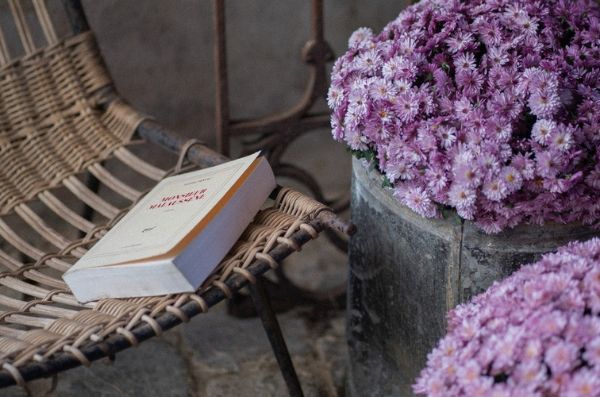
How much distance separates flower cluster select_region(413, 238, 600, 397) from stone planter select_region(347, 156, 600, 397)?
0.16m

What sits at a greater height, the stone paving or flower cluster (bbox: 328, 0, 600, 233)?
flower cluster (bbox: 328, 0, 600, 233)

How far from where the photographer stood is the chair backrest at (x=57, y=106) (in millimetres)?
1354

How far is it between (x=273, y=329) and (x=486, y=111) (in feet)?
1.76

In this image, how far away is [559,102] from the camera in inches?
33.5

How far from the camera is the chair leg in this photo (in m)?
1.11

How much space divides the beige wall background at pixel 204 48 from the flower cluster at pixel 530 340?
139 centimetres

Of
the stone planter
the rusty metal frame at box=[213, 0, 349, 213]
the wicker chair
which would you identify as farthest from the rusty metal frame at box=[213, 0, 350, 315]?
the stone planter

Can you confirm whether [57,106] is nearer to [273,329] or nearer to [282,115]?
[282,115]

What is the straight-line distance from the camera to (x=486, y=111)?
0.88 meters

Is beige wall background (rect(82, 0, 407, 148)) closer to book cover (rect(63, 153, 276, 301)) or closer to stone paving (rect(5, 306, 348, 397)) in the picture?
stone paving (rect(5, 306, 348, 397))

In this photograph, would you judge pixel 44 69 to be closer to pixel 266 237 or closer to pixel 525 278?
pixel 266 237

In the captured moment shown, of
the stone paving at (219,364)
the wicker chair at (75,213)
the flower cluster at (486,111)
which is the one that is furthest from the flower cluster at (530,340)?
the stone paving at (219,364)

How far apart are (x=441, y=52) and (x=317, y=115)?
22.8 inches

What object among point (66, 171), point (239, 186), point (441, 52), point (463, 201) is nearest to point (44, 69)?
point (66, 171)
